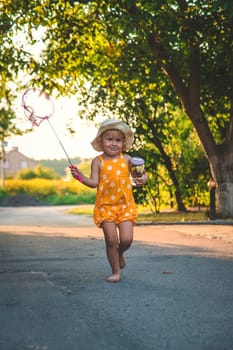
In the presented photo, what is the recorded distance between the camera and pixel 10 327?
409 centimetres

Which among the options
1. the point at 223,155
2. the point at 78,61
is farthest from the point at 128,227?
the point at 78,61

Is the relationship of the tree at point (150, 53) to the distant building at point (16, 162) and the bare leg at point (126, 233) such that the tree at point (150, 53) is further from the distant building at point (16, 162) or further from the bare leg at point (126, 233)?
the distant building at point (16, 162)

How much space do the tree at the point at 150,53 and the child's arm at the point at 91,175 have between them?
7.42m

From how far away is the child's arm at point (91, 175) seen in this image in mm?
6074

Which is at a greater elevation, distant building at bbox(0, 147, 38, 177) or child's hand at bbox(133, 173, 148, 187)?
distant building at bbox(0, 147, 38, 177)

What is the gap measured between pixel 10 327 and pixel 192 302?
1570 mm

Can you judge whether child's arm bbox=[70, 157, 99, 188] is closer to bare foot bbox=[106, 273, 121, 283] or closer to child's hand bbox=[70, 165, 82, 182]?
child's hand bbox=[70, 165, 82, 182]

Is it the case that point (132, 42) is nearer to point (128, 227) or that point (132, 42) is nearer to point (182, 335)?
point (128, 227)

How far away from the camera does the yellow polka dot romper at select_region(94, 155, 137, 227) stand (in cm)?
620

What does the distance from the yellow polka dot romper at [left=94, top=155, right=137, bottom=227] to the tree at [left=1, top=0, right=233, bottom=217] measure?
24.4 feet

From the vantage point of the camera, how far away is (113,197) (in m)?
6.19

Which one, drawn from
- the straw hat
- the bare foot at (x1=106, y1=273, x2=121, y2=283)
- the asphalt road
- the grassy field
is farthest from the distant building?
the bare foot at (x1=106, y1=273, x2=121, y2=283)

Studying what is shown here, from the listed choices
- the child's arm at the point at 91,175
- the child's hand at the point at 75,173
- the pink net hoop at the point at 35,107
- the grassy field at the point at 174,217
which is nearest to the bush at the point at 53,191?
the grassy field at the point at 174,217

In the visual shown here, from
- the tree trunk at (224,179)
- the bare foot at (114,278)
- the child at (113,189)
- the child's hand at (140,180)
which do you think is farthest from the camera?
the tree trunk at (224,179)
